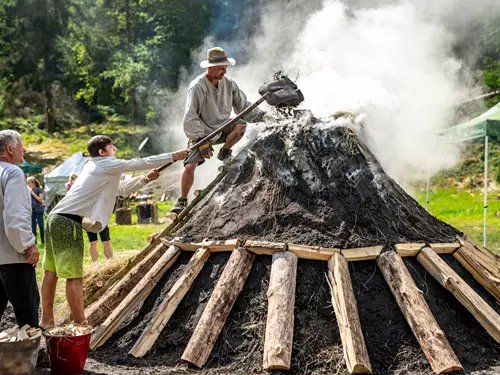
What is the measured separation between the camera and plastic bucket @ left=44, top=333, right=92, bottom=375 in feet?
13.1

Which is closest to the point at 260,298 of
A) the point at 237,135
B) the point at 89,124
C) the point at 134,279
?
the point at 134,279

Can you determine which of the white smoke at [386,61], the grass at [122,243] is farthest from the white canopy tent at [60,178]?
the white smoke at [386,61]

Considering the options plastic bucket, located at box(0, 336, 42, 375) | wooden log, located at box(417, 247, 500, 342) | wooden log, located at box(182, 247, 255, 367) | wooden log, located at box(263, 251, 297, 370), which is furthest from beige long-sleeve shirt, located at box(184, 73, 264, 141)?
plastic bucket, located at box(0, 336, 42, 375)

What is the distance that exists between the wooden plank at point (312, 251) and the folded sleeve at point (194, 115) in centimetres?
188

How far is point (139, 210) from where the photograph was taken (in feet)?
54.0

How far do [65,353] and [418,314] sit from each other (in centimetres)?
254

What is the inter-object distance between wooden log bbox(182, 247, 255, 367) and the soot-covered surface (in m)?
0.30

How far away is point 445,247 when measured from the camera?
5.13 m

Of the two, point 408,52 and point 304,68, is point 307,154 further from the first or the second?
point 408,52

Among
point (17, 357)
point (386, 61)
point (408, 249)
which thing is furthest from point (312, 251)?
point (386, 61)

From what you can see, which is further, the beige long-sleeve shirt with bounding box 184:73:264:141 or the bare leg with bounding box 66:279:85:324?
the beige long-sleeve shirt with bounding box 184:73:264:141

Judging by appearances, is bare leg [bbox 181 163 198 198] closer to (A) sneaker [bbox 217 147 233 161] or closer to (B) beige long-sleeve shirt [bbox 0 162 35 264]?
(A) sneaker [bbox 217 147 233 161]

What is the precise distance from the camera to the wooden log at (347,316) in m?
3.98

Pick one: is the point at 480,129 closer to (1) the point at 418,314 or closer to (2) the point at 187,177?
(2) the point at 187,177
